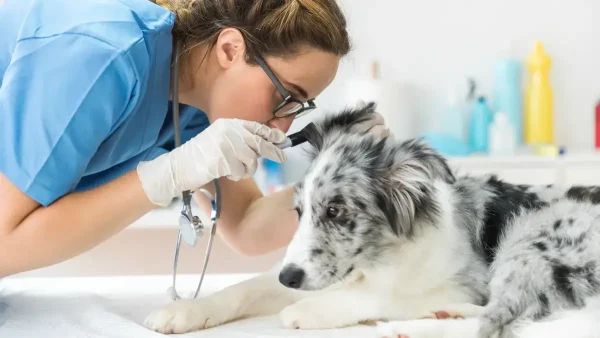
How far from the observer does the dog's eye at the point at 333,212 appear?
1.55m

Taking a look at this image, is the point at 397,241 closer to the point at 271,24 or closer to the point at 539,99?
the point at 271,24

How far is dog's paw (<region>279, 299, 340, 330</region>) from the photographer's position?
1.48 m

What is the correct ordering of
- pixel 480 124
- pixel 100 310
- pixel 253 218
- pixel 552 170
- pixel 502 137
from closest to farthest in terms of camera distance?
1. pixel 100 310
2. pixel 253 218
3. pixel 552 170
4. pixel 502 137
5. pixel 480 124

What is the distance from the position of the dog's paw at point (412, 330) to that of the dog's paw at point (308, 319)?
0.53ft

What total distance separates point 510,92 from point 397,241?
2.57m

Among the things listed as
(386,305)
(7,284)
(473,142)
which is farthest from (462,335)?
(473,142)

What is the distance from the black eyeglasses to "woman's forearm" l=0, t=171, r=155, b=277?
434 millimetres

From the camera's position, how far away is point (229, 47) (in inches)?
69.2

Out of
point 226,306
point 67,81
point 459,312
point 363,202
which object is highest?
point 67,81

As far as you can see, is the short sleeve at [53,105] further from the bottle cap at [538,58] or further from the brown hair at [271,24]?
the bottle cap at [538,58]

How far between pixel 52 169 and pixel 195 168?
0.33 m

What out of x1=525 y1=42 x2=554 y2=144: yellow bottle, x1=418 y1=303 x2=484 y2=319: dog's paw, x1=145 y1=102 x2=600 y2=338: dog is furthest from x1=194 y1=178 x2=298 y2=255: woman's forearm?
x1=525 y1=42 x2=554 y2=144: yellow bottle

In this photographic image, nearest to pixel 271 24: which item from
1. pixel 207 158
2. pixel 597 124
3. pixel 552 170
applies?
pixel 207 158

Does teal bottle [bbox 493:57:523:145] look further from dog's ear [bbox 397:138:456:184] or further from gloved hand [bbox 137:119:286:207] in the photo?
gloved hand [bbox 137:119:286:207]
